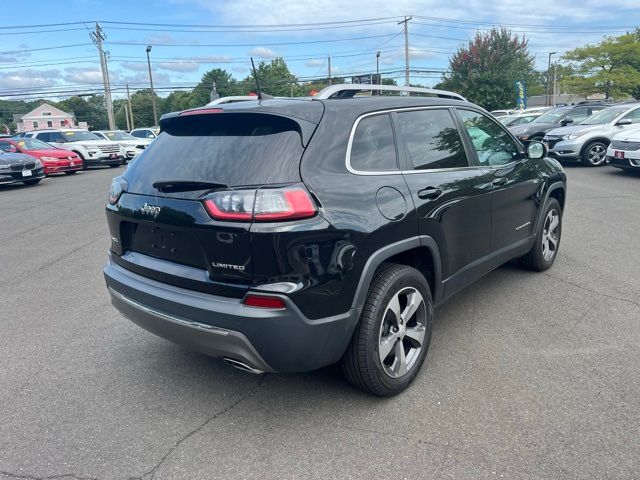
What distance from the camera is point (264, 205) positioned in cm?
252

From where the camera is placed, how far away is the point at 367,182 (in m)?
2.89

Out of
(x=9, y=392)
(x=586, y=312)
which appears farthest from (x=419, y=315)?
(x=9, y=392)

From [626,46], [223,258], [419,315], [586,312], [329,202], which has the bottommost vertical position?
[586,312]

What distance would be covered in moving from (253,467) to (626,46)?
142 ft

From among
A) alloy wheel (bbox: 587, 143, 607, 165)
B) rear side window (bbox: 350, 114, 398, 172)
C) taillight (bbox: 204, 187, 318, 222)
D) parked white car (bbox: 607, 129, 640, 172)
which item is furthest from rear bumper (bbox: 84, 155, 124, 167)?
taillight (bbox: 204, 187, 318, 222)

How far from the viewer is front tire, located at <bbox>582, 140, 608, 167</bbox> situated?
14289 millimetres

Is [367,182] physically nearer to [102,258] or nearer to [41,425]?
[41,425]

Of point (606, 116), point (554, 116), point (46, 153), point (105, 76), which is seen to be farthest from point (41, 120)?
point (606, 116)

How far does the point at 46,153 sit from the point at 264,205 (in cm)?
1784

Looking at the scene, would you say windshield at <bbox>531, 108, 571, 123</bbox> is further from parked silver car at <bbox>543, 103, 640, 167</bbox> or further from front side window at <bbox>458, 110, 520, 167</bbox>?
front side window at <bbox>458, 110, 520, 167</bbox>

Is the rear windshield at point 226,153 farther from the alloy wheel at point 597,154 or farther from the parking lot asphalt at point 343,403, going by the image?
the alloy wheel at point 597,154

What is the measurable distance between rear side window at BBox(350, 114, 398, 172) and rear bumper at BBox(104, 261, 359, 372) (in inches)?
34.3

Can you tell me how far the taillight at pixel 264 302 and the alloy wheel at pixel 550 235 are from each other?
11.7 feet

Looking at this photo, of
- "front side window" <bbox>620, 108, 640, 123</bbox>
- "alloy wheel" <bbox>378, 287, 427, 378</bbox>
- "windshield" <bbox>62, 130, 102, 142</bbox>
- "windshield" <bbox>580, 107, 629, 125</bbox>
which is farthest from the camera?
"windshield" <bbox>62, 130, 102, 142</bbox>
